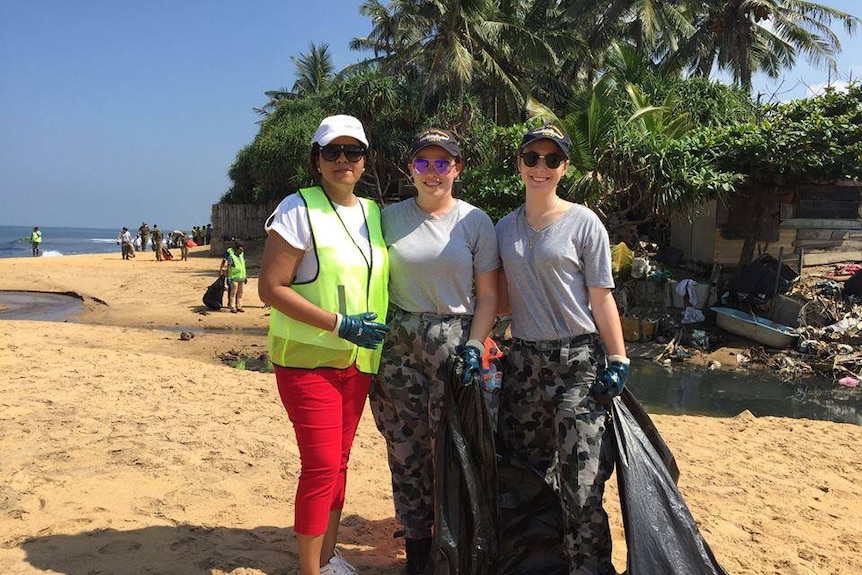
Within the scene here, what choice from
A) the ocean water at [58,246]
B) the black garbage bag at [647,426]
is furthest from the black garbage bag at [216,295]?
the ocean water at [58,246]

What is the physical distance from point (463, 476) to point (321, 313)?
0.85 metres

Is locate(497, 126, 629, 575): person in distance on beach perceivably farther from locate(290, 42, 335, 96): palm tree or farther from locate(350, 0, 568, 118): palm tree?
locate(290, 42, 335, 96): palm tree

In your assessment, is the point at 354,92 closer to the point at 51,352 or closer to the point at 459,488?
the point at 51,352

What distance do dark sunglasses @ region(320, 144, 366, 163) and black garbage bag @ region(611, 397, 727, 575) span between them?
1.40 meters

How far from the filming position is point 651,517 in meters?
2.28

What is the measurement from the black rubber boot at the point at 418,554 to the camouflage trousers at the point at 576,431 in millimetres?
640

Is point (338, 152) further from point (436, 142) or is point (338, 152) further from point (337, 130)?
point (436, 142)

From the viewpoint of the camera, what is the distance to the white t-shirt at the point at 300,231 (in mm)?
2244

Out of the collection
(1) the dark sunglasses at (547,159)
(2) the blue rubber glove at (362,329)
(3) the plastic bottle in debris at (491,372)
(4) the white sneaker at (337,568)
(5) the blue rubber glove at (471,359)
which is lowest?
(4) the white sneaker at (337,568)

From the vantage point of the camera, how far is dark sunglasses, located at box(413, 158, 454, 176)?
2449mm

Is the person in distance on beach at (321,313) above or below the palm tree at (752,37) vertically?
below

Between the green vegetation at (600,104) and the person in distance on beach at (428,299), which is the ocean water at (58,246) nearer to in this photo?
the green vegetation at (600,104)

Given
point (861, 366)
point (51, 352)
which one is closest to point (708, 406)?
point (861, 366)

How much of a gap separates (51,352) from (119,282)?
1229 centimetres
